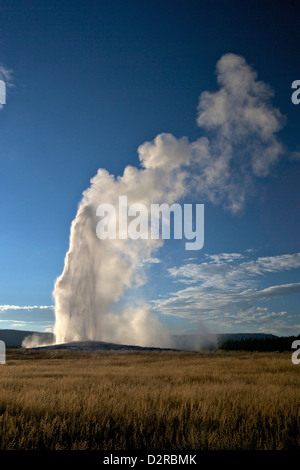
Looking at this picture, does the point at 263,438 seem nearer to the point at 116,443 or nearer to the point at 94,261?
the point at 116,443

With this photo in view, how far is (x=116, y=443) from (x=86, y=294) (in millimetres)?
70334

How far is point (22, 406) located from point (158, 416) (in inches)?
122

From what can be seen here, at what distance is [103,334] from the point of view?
81.4 metres

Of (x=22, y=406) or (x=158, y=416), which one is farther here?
(x=22, y=406)

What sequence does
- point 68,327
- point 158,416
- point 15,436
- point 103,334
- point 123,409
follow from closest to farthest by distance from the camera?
point 15,436 → point 158,416 → point 123,409 → point 68,327 → point 103,334

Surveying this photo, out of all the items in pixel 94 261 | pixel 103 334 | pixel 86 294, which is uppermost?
pixel 94 261
